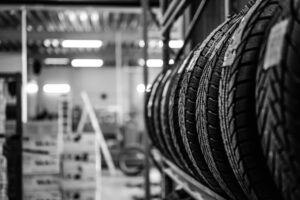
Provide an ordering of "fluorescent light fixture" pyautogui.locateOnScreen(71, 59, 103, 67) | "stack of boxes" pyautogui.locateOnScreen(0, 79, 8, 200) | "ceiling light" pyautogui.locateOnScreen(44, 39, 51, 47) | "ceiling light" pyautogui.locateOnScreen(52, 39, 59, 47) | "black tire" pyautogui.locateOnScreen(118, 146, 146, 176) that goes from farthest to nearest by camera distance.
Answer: "fluorescent light fixture" pyautogui.locateOnScreen(71, 59, 103, 67), "ceiling light" pyautogui.locateOnScreen(44, 39, 51, 47), "ceiling light" pyautogui.locateOnScreen(52, 39, 59, 47), "black tire" pyautogui.locateOnScreen(118, 146, 146, 176), "stack of boxes" pyautogui.locateOnScreen(0, 79, 8, 200)

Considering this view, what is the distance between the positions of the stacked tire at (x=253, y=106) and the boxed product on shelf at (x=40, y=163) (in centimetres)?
446

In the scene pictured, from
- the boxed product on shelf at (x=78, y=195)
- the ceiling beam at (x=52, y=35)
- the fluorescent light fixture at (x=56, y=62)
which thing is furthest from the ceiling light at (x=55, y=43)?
the boxed product on shelf at (x=78, y=195)

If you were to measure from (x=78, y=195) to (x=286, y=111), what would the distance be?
19.9 feet

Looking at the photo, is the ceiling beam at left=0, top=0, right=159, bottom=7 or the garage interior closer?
the garage interior

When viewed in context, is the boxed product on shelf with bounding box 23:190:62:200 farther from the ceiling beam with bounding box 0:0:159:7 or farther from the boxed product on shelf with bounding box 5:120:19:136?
the ceiling beam with bounding box 0:0:159:7

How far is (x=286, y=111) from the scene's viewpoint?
29.6 inches

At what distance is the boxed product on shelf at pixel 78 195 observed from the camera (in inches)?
254

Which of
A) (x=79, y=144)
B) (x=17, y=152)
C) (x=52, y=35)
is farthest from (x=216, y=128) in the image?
(x=52, y=35)

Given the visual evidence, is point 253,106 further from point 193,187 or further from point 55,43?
point 55,43

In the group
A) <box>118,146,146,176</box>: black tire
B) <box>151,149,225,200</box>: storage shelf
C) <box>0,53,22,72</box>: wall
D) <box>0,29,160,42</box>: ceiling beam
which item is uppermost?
<box>0,29,160,42</box>: ceiling beam

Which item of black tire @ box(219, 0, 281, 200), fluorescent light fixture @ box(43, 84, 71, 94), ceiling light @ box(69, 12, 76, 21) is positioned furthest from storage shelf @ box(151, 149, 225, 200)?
fluorescent light fixture @ box(43, 84, 71, 94)

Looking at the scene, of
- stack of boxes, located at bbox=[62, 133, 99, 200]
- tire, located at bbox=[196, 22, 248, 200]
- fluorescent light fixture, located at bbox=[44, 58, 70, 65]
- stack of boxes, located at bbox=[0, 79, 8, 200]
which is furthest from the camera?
fluorescent light fixture, located at bbox=[44, 58, 70, 65]

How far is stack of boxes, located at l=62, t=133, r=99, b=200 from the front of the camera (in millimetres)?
6457

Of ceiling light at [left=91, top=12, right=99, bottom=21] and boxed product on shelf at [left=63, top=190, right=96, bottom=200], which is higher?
ceiling light at [left=91, top=12, right=99, bottom=21]
